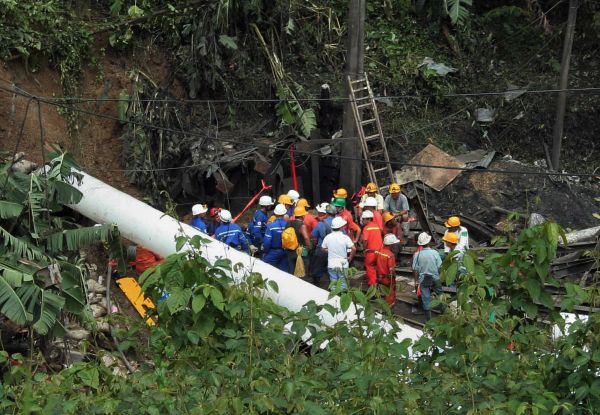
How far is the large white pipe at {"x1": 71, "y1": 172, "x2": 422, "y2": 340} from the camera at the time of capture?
14148 millimetres

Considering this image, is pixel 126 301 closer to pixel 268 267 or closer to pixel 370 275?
pixel 268 267

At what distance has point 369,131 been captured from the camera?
20.5m

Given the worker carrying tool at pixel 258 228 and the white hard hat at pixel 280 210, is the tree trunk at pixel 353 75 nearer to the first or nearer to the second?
the worker carrying tool at pixel 258 228

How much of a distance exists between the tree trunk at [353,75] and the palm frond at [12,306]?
7872 mm

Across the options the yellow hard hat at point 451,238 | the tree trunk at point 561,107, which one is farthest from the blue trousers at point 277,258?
the tree trunk at point 561,107

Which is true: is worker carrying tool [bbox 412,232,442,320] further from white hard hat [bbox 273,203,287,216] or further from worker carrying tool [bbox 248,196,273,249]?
worker carrying tool [bbox 248,196,273,249]

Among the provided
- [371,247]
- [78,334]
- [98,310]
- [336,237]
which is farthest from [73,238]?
[371,247]

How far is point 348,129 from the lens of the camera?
747 inches

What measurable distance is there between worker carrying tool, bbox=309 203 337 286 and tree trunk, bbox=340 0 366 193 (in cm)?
301

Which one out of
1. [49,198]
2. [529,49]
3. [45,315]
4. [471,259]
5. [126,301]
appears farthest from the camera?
[529,49]

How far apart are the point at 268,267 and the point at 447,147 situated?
7.48m

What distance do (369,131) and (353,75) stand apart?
6.91ft

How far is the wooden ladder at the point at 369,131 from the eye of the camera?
18.7m

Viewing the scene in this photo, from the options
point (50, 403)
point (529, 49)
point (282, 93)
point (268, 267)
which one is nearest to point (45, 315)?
point (268, 267)
